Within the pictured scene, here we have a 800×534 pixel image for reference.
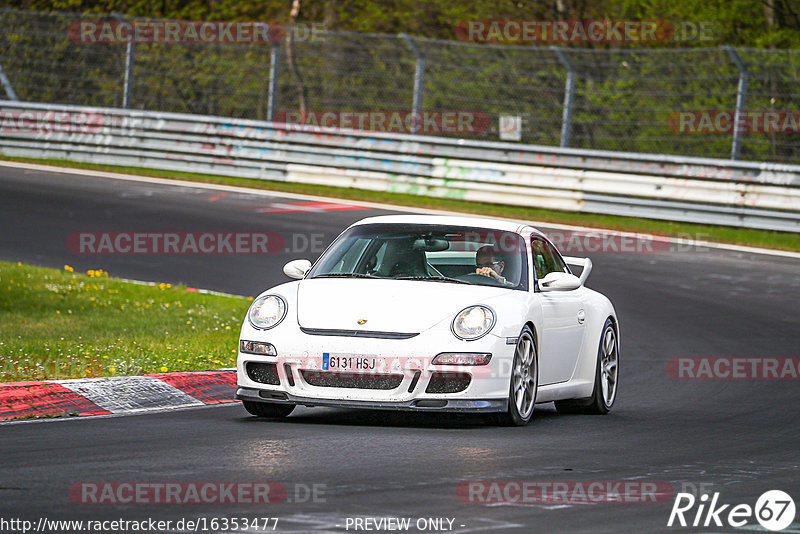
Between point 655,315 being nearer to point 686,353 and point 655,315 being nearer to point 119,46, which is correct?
point 686,353

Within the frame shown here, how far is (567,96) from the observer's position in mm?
22516

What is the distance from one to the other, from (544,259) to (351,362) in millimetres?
2268

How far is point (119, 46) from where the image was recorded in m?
26.4

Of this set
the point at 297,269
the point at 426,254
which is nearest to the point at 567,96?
the point at 426,254

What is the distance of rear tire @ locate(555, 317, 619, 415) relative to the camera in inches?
391

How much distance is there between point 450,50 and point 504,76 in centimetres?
111

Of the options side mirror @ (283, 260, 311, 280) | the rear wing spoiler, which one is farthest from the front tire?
side mirror @ (283, 260, 311, 280)

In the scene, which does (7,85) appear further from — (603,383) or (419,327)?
(419,327)

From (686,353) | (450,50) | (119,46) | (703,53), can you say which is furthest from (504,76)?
(686,353)

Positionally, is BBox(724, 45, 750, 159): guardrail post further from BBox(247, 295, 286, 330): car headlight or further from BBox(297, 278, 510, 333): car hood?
BBox(247, 295, 286, 330): car headlight

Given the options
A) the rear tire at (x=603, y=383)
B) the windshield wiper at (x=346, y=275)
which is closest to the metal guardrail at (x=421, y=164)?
the rear tire at (x=603, y=383)

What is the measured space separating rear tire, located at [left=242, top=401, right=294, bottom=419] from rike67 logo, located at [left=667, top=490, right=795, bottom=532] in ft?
10.3

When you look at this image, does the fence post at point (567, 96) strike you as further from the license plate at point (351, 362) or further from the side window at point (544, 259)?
the license plate at point (351, 362)

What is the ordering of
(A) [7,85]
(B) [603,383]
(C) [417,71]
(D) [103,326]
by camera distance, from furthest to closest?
(A) [7,85] < (C) [417,71] < (D) [103,326] < (B) [603,383]
